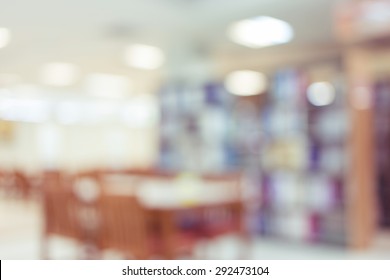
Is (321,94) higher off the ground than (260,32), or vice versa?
(260,32)

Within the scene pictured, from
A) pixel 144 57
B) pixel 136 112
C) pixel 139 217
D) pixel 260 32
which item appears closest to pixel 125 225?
pixel 139 217

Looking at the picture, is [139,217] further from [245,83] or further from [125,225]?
[245,83]

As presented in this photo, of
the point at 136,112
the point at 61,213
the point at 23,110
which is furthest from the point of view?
the point at 136,112

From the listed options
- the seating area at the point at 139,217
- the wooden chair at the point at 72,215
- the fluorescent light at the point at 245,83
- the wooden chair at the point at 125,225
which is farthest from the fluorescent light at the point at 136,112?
the wooden chair at the point at 125,225

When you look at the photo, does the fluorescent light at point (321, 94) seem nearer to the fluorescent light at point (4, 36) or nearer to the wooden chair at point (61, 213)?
the wooden chair at point (61, 213)

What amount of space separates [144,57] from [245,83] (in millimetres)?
1222

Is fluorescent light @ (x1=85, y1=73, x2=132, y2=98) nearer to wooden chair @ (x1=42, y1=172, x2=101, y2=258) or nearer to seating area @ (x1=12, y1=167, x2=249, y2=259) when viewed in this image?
seating area @ (x1=12, y1=167, x2=249, y2=259)

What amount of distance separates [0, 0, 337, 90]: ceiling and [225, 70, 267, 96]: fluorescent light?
146 millimetres

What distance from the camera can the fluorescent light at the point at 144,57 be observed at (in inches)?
166

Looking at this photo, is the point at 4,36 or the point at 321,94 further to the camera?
the point at 321,94

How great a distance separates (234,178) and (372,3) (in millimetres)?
1430

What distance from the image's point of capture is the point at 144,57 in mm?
4652

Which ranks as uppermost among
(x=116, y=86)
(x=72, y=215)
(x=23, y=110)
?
(x=116, y=86)

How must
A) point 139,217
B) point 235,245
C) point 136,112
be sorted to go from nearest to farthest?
1. point 139,217
2. point 235,245
3. point 136,112
